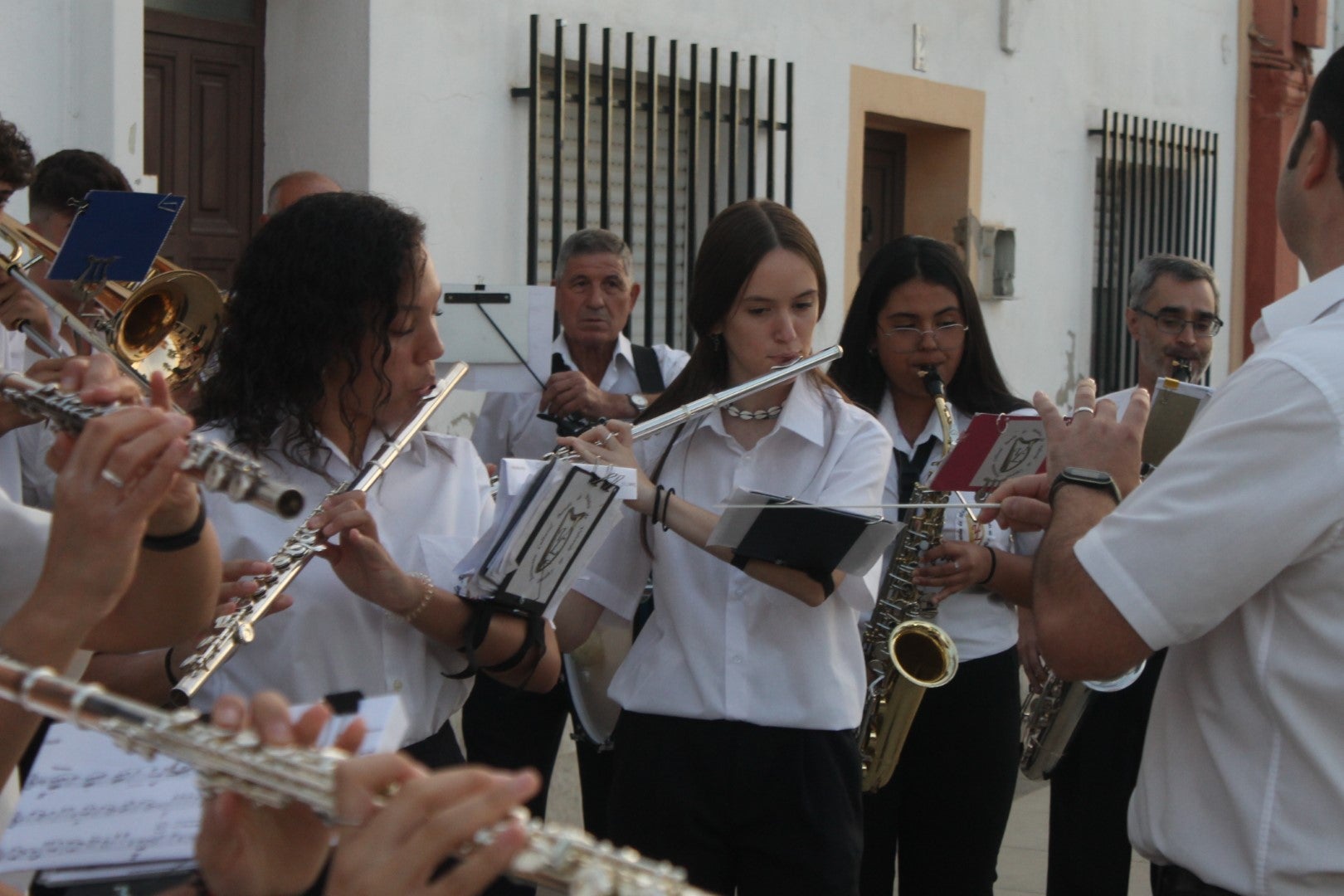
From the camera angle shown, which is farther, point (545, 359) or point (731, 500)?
point (545, 359)

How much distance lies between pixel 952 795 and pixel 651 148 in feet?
11.5

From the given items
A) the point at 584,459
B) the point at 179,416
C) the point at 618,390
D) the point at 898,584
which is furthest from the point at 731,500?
the point at 618,390

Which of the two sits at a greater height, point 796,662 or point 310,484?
point 310,484

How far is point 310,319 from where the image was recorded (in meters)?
2.42

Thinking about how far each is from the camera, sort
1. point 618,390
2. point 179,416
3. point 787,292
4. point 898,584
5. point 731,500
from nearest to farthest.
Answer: point 179,416 < point 731,500 < point 787,292 < point 898,584 < point 618,390

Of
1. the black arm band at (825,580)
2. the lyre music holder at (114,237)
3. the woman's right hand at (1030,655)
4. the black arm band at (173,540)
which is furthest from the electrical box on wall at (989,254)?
the black arm band at (173,540)

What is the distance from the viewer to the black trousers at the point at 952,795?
3465mm

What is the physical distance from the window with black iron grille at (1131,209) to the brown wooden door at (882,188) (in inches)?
54.2

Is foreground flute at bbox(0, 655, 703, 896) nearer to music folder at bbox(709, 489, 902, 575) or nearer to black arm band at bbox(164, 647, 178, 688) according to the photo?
black arm band at bbox(164, 647, 178, 688)

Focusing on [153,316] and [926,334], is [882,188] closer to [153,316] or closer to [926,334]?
[926,334]

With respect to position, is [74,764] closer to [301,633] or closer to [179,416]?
[179,416]

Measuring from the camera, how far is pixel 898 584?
3619mm

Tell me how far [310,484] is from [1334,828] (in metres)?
1.51

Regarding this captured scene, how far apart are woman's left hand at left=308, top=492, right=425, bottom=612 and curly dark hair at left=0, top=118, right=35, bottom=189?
3.46 ft
